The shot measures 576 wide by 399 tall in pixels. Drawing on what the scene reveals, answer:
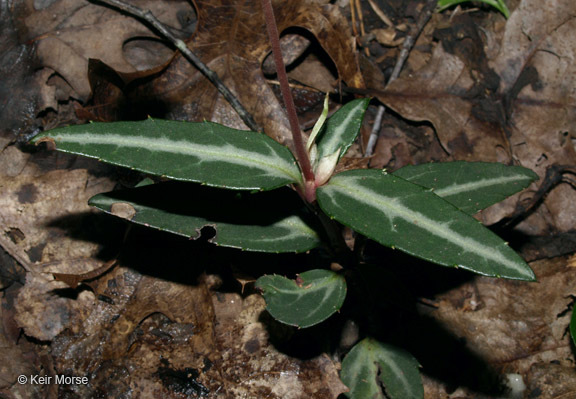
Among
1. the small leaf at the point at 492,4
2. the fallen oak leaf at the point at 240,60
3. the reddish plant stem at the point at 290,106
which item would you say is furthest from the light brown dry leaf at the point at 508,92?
the reddish plant stem at the point at 290,106

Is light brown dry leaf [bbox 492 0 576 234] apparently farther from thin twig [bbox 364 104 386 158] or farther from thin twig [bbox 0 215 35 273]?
thin twig [bbox 0 215 35 273]

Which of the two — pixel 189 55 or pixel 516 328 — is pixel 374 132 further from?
pixel 516 328

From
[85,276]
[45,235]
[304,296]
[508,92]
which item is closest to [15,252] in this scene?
[45,235]

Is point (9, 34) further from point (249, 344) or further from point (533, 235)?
point (533, 235)

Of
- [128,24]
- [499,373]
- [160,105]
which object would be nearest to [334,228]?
[499,373]

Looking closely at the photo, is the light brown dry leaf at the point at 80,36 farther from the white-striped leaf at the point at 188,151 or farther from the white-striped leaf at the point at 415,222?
the white-striped leaf at the point at 415,222

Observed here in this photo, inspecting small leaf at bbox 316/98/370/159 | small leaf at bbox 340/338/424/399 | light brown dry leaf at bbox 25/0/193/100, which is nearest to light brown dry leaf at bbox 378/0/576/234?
small leaf at bbox 316/98/370/159
